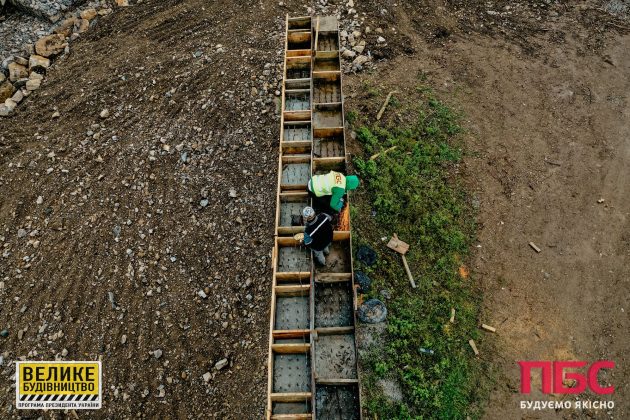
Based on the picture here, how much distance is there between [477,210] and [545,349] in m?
2.88

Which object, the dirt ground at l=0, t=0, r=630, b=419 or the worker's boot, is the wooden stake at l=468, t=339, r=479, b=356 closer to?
the dirt ground at l=0, t=0, r=630, b=419

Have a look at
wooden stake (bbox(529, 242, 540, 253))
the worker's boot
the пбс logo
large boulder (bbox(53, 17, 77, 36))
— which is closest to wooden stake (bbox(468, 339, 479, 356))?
the пбс logo

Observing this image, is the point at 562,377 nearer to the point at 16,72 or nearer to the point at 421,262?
the point at 421,262

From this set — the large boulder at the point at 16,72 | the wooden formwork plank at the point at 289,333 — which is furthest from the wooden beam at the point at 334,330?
the large boulder at the point at 16,72

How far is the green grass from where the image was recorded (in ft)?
23.0

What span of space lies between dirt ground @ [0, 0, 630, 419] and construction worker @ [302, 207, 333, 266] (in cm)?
201

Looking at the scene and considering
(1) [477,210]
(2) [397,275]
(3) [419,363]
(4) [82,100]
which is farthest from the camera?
(4) [82,100]

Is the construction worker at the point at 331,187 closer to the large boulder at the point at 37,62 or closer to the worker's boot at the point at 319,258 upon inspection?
the worker's boot at the point at 319,258

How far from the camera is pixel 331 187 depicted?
6.41 metres

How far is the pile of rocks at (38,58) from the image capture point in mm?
10602

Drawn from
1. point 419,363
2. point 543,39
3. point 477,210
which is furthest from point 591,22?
point 419,363

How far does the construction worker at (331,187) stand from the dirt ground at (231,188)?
2.22 metres

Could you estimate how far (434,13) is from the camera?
12062mm

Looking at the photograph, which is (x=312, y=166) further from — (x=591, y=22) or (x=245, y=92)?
(x=591, y=22)
